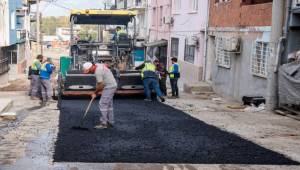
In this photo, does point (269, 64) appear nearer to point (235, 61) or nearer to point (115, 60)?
point (235, 61)

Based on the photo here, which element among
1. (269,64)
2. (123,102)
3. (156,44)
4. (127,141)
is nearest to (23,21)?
(156,44)

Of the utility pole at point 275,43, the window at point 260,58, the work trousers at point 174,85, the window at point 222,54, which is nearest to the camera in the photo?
the utility pole at point 275,43

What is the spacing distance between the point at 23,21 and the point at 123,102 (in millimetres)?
28084

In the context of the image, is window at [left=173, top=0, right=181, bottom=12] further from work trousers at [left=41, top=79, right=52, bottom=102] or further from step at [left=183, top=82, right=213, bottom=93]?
work trousers at [left=41, top=79, right=52, bottom=102]

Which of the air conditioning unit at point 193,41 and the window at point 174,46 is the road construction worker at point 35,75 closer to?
the air conditioning unit at point 193,41

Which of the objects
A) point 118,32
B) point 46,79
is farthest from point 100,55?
point 46,79

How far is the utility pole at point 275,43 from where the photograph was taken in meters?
13.2

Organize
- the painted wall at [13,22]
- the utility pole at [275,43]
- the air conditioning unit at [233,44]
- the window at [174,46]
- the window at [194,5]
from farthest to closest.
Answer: the painted wall at [13,22] → the window at [174,46] → the window at [194,5] → the air conditioning unit at [233,44] → the utility pole at [275,43]

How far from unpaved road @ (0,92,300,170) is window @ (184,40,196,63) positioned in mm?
8948

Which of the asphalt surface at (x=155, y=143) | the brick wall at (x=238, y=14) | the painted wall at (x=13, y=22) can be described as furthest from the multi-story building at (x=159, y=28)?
the asphalt surface at (x=155, y=143)

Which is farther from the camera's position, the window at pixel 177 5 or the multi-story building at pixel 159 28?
the multi-story building at pixel 159 28

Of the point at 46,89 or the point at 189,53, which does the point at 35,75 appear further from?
the point at 189,53

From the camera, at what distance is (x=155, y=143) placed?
27.8 ft

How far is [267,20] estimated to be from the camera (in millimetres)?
14453
